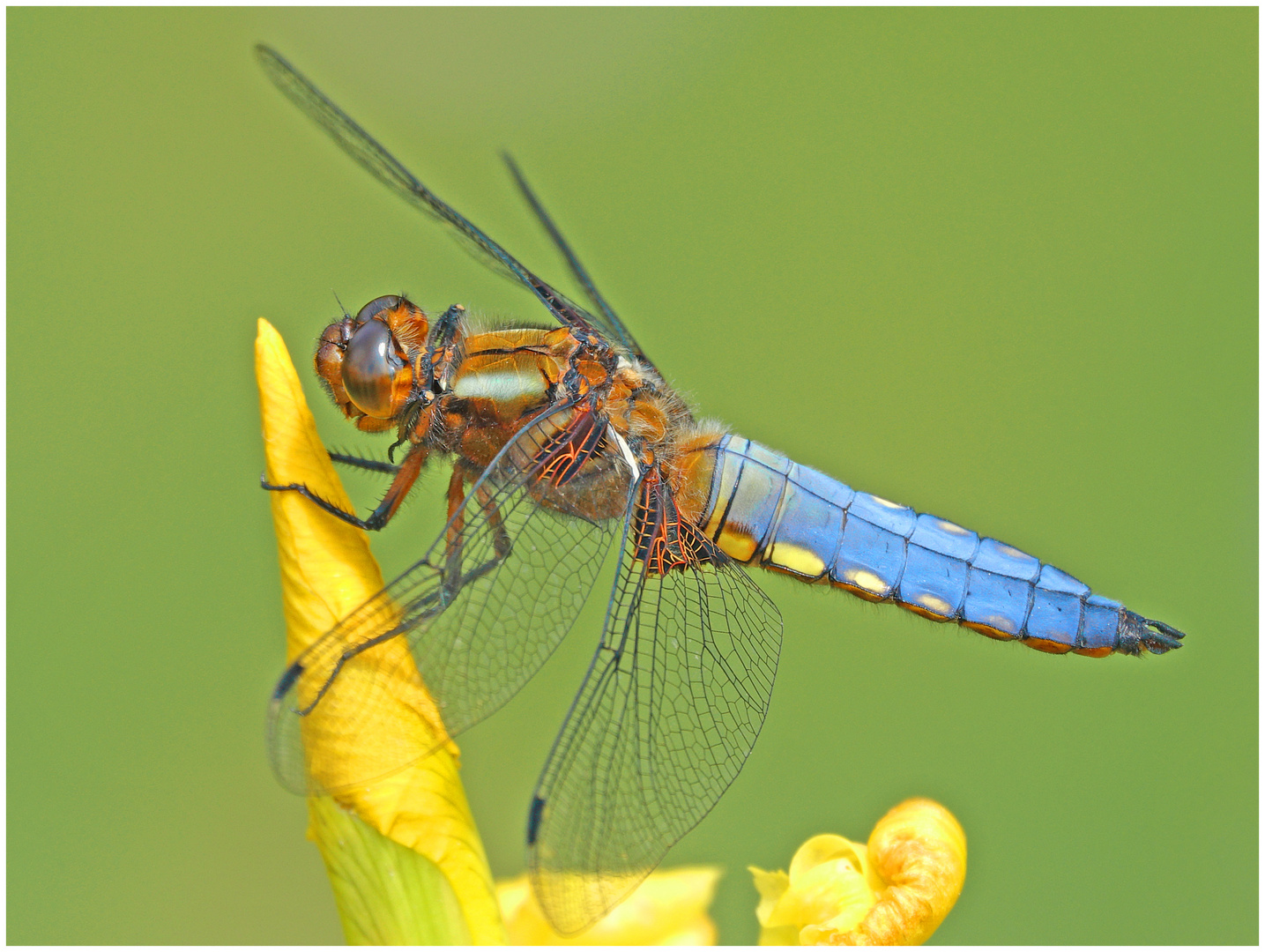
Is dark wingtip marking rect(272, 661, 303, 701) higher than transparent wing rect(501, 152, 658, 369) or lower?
lower

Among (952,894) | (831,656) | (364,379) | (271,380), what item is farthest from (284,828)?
(952,894)

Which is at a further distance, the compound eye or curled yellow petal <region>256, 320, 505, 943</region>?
the compound eye

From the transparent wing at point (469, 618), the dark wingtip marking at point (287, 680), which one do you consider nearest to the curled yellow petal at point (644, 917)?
the transparent wing at point (469, 618)

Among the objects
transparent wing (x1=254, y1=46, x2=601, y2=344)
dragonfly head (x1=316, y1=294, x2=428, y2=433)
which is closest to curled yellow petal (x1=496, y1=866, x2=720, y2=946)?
dragonfly head (x1=316, y1=294, x2=428, y2=433)

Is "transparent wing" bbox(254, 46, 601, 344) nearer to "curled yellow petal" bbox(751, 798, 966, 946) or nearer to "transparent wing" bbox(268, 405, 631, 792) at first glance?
"transparent wing" bbox(268, 405, 631, 792)

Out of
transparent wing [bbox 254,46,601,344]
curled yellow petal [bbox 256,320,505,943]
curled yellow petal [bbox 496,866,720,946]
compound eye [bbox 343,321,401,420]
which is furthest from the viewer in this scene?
transparent wing [bbox 254,46,601,344]

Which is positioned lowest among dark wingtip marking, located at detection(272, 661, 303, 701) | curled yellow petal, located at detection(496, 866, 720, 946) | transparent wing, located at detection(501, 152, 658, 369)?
curled yellow petal, located at detection(496, 866, 720, 946)

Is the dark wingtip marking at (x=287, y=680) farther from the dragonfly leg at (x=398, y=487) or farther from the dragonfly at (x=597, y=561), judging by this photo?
the dragonfly leg at (x=398, y=487)

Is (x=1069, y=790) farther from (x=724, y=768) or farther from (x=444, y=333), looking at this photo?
(x=444, y=333)
